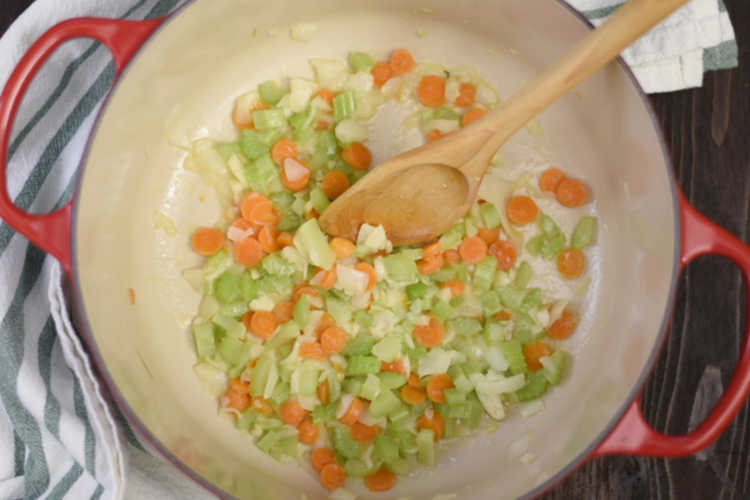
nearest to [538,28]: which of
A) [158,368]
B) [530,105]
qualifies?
[530,105]

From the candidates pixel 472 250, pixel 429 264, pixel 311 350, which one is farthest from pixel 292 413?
pixel 472 250

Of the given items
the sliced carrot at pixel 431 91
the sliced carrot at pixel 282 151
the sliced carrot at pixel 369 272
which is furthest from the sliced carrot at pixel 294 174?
the sliced carrot at pixel 431 91

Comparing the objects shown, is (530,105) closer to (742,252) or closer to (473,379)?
(742,252)

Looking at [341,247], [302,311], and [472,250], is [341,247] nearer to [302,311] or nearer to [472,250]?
[302,311]

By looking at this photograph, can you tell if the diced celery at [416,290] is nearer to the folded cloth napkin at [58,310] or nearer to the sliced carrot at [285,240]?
the sliced carrot at [285,240]

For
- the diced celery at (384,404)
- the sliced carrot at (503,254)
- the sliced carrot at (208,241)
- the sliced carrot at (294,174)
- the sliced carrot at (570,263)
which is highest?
the sliced carrot at (294,174)

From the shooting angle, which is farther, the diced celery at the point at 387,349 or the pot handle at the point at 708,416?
the diced celery at the point at 387,349

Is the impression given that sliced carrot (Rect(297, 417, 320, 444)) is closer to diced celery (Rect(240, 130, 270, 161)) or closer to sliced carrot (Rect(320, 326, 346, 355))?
sliced carrot (Rect(320, 326, 346, 355))
